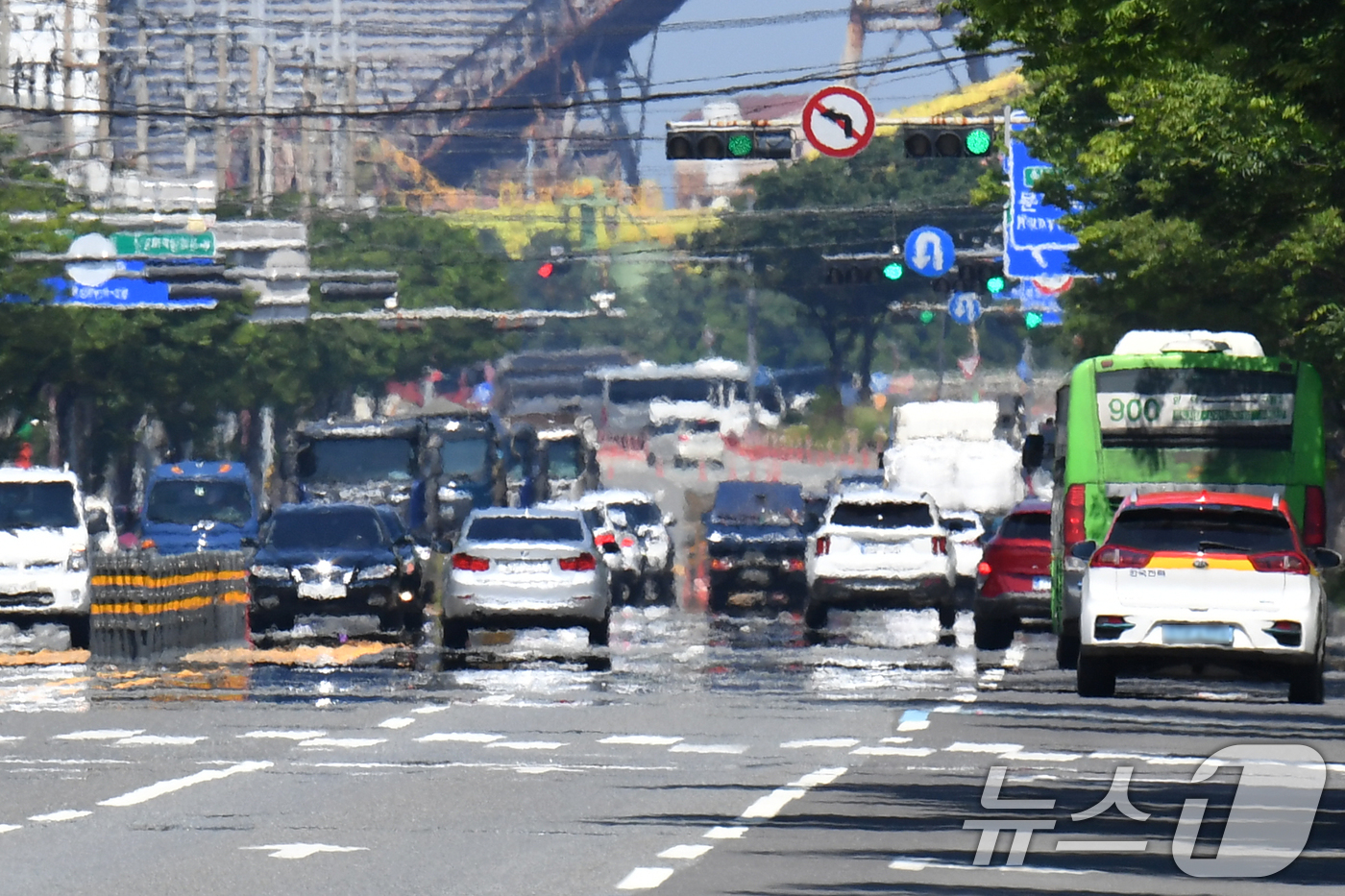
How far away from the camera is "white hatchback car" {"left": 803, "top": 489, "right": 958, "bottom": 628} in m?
→ 38.0

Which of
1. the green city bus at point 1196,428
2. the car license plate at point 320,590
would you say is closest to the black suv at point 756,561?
the car license plate at point 320,590

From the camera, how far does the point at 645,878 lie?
13.0 meters

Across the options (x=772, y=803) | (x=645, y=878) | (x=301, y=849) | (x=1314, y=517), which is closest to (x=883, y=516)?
(x=1314, y=517)

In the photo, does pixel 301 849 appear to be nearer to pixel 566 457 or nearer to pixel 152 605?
pixel 152 605

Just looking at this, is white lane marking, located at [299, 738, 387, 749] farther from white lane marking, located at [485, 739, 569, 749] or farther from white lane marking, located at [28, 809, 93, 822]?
white lane marking, located at [28, 809, 93, 822]

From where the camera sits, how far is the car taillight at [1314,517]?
101 feet

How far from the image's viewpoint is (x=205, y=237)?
2165 inches

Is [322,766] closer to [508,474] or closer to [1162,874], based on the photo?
[1162,874]

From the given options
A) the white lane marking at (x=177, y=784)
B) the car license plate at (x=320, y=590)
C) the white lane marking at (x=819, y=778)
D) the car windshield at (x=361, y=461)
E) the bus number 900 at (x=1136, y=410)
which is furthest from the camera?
the car windshield at (x=361, y=461)

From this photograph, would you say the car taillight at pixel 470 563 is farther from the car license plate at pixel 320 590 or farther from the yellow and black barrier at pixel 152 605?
the yellow and black barrier at pixel 152 605

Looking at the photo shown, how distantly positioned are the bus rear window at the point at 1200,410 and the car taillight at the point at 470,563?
635 centimetres

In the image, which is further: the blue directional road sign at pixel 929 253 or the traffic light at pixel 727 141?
the blue directional road sign at pixel 929 253

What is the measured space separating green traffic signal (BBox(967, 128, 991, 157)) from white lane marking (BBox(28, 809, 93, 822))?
2058 centimetres

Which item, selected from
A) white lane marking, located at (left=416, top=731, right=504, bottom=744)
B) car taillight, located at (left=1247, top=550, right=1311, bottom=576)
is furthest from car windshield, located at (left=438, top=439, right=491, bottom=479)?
white lane marking, located at (left=416, top=731, right=504, bottom=744)
